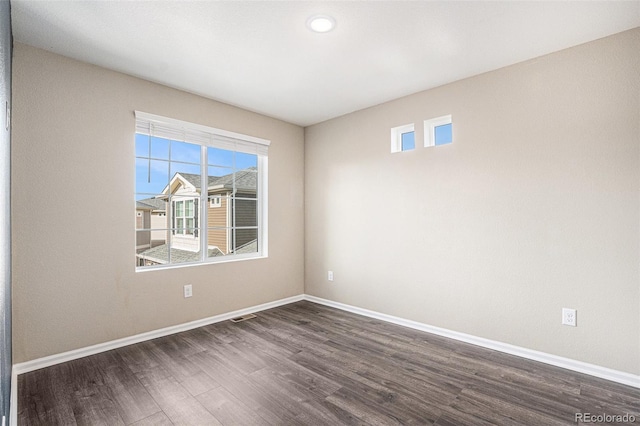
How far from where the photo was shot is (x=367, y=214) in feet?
12.6

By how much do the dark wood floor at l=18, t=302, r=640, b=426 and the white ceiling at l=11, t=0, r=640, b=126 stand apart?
8.21 feet

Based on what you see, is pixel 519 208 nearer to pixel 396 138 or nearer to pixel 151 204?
pixel 396 138

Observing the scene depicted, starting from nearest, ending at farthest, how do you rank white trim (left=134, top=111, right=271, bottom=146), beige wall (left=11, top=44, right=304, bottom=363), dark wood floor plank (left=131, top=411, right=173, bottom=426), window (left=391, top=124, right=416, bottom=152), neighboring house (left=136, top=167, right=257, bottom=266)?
dark wood floor plank (left=131, top=411, right=173, bottom=426) < beige wall (left=11, top=44, right=304, bottom=363) < white trim (left=134, top=111, right=271, bottom=146) < neighboring house (left=136, top=167, right=257, bottom=266) < window (left=391, top=124, right=416, bottom=152)

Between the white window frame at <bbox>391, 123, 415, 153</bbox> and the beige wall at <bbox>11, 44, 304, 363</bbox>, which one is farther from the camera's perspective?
the white window frame at <bbox>391, 123, 415, 153</bbox>

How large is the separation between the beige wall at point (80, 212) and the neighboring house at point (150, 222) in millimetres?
149

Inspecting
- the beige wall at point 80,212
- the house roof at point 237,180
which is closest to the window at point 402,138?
the house roof at point 237,180

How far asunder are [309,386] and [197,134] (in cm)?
272

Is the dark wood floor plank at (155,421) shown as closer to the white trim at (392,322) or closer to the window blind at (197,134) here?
the white trim at (392,322)

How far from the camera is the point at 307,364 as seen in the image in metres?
2.55

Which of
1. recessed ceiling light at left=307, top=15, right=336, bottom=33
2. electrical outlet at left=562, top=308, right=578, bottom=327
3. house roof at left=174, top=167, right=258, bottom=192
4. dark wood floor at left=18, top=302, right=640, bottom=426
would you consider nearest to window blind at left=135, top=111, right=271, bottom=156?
house roof at left=174, top=167, right=258, bottom=192

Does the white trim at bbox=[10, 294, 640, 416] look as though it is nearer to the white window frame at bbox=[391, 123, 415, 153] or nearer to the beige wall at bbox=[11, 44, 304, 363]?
the beige wall at bbox=[11, 44, 304, 363]

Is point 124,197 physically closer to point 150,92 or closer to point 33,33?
point 150,92

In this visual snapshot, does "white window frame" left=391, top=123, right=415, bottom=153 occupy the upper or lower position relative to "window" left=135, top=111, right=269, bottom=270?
upper

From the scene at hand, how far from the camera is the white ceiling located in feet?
6.67
